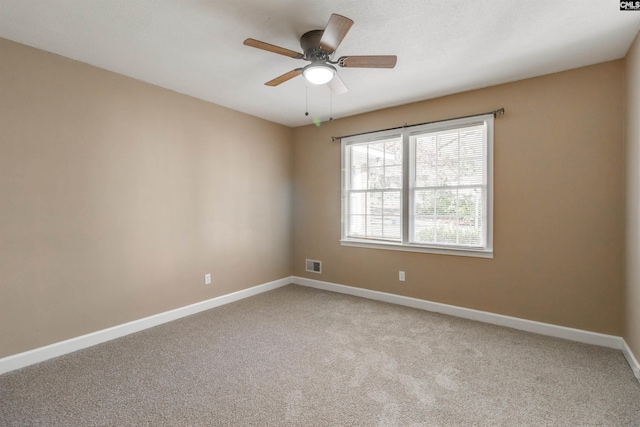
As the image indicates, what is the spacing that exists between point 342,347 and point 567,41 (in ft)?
10.5

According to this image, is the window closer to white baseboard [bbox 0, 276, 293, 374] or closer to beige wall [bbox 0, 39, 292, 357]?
beige wall [bbox 0, 39, 292, 357]

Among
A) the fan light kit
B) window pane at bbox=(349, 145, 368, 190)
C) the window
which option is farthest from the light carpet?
the fan light kit

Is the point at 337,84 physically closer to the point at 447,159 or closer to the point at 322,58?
the point at 322,58

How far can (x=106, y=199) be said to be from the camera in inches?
119

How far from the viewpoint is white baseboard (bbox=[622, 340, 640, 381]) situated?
2336 mm

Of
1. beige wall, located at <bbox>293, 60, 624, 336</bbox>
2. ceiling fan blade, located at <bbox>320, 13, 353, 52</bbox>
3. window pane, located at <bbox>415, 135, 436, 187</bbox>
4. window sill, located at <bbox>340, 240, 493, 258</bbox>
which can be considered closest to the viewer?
ceiling fan blade, located at <bbox>320, 13, 353, 52</bbox>

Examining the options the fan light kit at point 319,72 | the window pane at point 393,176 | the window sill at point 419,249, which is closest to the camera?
the fan light kit at point 319,72

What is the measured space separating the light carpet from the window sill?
78cm

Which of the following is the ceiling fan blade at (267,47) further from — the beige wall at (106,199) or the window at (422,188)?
the window at (422,188)

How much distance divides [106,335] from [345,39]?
3487 mm

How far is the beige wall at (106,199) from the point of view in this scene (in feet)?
8.28

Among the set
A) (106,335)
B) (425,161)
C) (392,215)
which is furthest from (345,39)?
(106,335)

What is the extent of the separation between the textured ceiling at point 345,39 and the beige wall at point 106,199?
1.01 ft

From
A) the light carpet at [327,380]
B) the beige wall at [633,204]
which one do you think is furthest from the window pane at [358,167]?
the beige wall at [633,204]
